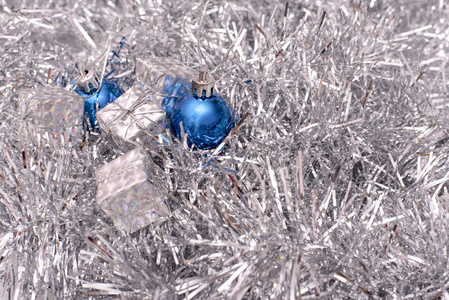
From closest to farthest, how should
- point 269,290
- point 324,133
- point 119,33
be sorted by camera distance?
point 269,290 < point 324,133 < point 119,33

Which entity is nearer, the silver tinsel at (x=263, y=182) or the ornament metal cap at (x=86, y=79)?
the silver tinsel at (x=263, y=182)

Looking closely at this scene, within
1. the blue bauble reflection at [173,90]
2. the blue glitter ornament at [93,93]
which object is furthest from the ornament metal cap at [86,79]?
the blue bauble reflection at [173,90]

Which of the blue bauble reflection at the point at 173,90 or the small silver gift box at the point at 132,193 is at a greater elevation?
the blue bauble reflection at the point at 173,90

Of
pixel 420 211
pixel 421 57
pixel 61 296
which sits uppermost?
pixel 421 57

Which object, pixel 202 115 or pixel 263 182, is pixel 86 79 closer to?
pixel 202 115

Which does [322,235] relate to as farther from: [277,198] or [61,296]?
[61,296]

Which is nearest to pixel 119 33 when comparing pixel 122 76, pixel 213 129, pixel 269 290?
pixel 122 76

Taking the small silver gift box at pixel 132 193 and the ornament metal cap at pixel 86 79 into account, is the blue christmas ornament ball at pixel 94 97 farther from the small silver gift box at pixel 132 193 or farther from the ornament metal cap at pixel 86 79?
the small silver gift box at pixel 132 193

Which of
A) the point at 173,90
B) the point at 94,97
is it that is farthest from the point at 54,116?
the point at 173,90
